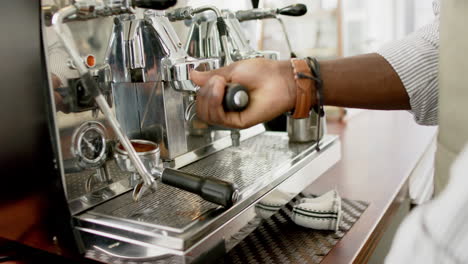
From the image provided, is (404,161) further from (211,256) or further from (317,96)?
(211,256)

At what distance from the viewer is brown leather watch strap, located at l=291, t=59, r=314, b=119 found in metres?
0.62

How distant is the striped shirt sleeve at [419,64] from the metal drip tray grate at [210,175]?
212 millimetres

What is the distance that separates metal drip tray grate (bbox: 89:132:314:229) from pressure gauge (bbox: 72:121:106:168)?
0.06m

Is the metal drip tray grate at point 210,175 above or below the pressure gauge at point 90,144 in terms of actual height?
below

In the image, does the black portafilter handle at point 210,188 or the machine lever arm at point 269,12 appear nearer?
the black portafilter handle at point 210,188

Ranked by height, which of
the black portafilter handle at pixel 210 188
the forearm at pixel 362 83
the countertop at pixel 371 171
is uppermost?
the forearm at pixel 362 83

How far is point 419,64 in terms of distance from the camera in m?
0.67

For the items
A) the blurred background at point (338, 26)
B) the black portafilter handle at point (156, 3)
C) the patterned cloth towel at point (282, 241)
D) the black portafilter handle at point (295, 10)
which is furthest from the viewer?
the blurred background at point (338, 26)

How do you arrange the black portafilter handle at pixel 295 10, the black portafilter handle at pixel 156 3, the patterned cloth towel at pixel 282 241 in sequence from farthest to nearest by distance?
the black portafilter handle at pixel 295 10, the patterned cloth towel at pixel 282 241, the black portafilter handle at pixel 156 3

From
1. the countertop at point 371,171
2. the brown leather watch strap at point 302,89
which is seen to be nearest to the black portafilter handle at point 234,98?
the brown leather watch strap at point 302,89

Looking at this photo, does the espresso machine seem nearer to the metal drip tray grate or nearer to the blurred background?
the metal drip tray grate

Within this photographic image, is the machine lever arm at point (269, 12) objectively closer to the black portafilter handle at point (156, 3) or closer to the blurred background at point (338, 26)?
the blurred background at point (338, 26)

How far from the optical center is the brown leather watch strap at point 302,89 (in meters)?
0.62

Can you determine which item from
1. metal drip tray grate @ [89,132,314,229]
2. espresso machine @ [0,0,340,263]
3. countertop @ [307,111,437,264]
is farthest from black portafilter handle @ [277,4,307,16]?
countertop @ [307,111,437,264]
